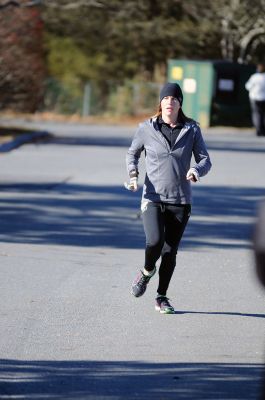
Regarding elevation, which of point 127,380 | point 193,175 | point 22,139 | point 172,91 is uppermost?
point 172,91

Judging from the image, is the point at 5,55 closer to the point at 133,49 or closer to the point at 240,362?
the point at 133,49

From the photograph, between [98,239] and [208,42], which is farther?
[208,42]

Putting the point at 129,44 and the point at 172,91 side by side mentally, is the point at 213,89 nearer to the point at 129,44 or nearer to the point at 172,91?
the point at 129,44

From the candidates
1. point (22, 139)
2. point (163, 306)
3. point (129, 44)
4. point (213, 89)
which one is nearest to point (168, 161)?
point (163, 306)

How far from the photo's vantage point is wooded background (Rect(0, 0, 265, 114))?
136ft

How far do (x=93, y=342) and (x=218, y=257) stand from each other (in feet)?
15.3

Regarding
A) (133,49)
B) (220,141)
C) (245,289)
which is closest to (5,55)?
(220,141)

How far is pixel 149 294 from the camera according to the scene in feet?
33.3

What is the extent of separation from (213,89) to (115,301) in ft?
91.7

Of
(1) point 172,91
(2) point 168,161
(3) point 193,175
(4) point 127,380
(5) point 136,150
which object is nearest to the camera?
(4) point 127,380

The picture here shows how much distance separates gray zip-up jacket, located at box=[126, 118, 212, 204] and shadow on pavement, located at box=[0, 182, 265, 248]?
156 inches

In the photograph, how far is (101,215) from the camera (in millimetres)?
15625

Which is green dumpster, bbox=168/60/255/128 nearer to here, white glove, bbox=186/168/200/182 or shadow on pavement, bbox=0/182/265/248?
shadow on pavement, bbox=0/182/265/248

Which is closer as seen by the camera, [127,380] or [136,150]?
[127,380]
